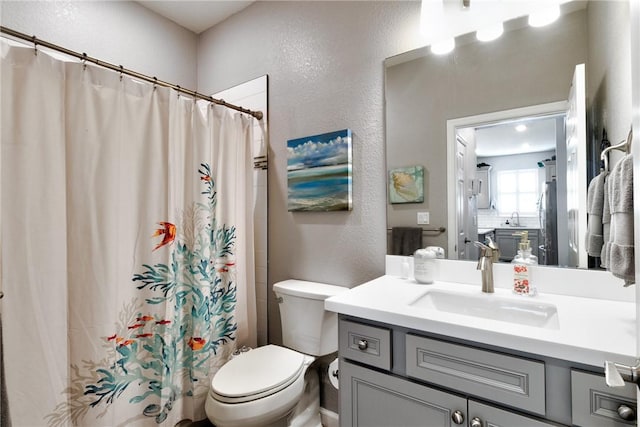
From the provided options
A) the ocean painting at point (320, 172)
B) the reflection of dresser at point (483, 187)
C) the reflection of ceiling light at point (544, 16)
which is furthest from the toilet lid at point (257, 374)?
the reflection of ceiling light at point (544, 16)

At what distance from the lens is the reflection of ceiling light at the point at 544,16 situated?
1.16m

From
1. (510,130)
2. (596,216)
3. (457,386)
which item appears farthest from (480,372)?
(510,130)

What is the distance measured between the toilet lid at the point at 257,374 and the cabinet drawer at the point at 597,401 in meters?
1.03

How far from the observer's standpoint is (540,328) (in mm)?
848

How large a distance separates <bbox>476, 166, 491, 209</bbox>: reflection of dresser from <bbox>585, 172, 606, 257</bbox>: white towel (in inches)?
14.9

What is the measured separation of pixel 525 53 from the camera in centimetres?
122

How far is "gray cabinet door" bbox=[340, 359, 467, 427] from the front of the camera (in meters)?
0.86

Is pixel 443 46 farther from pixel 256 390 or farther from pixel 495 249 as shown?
pixel 256 390

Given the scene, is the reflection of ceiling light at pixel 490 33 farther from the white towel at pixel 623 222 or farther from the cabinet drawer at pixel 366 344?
the cabinet drawer at pixel 366 344

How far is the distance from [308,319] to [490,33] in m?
1.56

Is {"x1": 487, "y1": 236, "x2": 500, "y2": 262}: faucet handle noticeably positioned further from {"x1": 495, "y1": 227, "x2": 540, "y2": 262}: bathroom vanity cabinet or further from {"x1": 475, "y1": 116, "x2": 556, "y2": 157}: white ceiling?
{"x1": 475, "y1": 116, "x2": 556, "y2": 157}: white ceiling

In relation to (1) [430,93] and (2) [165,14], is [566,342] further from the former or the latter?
(2) [165,14]

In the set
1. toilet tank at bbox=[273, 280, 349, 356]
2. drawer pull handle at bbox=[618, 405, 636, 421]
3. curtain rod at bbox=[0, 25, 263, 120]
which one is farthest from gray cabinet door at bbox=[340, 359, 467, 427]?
curtain rod at bbox=[0, 25, 263, 120]

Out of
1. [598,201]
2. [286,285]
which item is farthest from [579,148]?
[286,285]
